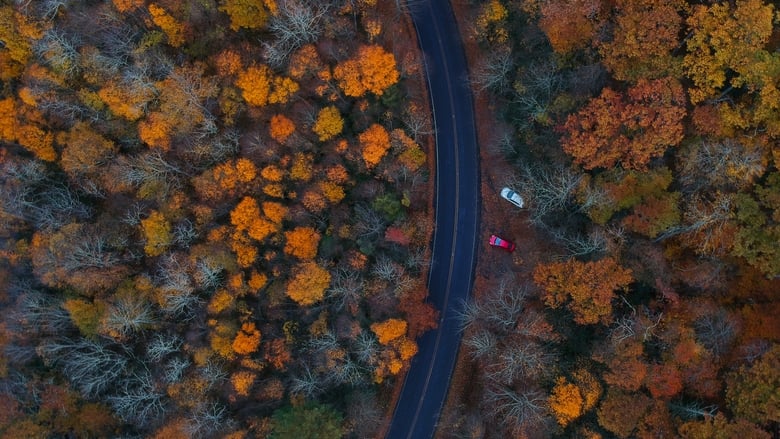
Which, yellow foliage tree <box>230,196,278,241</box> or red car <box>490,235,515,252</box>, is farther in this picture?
red car <box>490,235,515,252</box>

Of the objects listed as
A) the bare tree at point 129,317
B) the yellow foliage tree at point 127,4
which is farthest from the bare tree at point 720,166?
the yellow foliage tree at point 127,4

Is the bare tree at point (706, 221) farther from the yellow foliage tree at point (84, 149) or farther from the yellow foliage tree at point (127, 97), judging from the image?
the yellow foliage tree at point (84, 149)

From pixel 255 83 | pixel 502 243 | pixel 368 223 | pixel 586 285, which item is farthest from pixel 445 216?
pixel 255 83

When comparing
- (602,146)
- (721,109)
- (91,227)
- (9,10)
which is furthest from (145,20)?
(721,109)

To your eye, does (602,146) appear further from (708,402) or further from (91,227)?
(91,227)

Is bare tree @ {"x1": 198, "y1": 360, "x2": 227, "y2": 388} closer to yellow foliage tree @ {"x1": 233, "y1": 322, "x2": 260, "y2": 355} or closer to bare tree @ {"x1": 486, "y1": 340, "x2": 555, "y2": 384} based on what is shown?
yellow foliage tree @ {"x1": 233, "y1": 322, "x2": 260, "y2": 355}

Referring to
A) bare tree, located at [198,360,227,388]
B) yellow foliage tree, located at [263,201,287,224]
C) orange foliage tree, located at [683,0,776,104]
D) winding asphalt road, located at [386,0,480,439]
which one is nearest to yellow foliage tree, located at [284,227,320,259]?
yellow foliage tree, located at [263,201,287,224]

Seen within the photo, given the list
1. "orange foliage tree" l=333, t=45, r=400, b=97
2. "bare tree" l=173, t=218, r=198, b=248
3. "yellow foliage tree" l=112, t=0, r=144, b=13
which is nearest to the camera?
"orange foliage tree" l=333, t=45, r=400, b=97
